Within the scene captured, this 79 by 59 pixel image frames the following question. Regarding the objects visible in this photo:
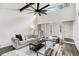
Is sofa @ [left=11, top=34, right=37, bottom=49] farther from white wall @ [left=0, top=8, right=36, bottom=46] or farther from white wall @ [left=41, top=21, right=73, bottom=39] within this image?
white wall @ [left=41, top=21, right=73, bottom=39]

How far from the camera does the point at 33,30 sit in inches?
70.7

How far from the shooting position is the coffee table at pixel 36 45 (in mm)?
1749

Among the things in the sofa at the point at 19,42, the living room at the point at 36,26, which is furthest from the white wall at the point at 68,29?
the sofa at the point at 19,42

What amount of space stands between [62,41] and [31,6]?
36.9 inches

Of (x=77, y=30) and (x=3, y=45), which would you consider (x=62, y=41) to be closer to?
(x=77, y=30)

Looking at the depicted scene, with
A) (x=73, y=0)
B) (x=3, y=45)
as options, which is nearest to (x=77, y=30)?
(x=73, y=0)

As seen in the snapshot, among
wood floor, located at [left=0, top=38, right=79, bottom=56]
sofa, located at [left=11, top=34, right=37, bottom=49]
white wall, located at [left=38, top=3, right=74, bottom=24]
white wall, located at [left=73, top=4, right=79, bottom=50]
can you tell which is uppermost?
white wall, located at [left=38, top=3, right=74, bottom=24]

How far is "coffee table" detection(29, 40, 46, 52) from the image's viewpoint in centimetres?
175

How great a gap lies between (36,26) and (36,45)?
391 millimetres

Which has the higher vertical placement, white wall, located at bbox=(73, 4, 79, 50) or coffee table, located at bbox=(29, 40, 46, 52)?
white wall, located at bbox=(73, 4, 79, 50)

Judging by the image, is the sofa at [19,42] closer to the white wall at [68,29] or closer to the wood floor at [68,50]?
the wood floor at [68,50]

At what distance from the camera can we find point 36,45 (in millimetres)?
1758

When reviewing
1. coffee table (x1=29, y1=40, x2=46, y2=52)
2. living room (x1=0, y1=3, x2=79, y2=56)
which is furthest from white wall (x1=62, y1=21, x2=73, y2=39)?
coffee table (x1=29, y1=40, x2=46, y2=52)

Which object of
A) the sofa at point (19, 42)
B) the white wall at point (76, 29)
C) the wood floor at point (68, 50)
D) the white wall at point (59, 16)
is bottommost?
the wood floor at point (68, 50)
